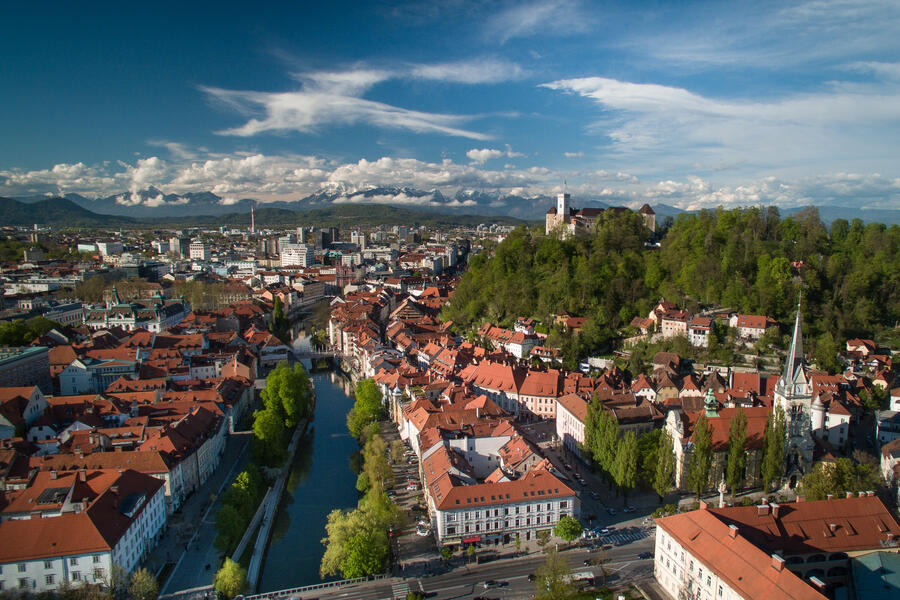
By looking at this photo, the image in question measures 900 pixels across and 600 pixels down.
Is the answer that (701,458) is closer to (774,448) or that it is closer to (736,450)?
(736,450)

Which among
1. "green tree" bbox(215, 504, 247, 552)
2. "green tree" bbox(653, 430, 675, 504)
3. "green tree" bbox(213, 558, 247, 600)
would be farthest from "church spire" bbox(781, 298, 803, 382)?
"green tree" bbox(215, 504, 247, 552)

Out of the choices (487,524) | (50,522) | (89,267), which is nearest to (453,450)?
(487,524)

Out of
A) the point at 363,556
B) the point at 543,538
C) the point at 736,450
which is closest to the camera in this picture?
the point at 363,556

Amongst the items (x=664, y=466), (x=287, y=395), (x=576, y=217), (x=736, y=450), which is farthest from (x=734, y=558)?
(x=576, y=217)

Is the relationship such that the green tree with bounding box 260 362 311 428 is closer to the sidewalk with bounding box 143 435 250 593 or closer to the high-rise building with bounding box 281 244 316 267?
the sidewalk with bounding box 143 435 250 593

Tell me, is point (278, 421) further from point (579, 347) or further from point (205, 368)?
point (579, 347)
